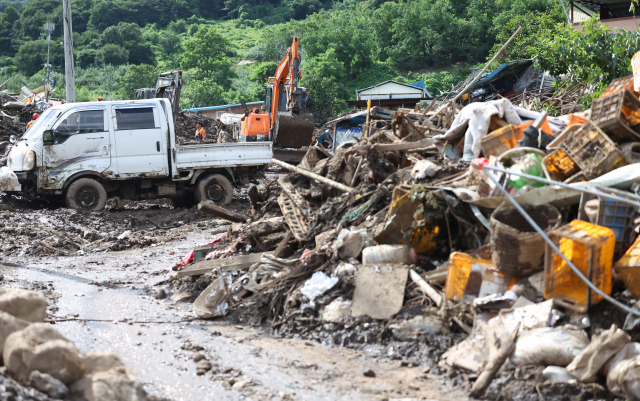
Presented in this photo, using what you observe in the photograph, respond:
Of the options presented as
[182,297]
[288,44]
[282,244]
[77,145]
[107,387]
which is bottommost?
[182,297]

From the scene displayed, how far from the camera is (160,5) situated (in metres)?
100

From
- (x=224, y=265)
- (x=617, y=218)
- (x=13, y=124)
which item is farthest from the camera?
(x=13, y=124)

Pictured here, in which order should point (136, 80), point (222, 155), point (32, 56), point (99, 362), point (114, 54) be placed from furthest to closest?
point (114, 54)
point (32, 56)
point (136, 80)
point (222, 155)
point (99, 362)

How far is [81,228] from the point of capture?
11.1 metres

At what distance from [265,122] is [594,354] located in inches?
594

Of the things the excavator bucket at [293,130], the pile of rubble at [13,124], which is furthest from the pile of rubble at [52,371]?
the pile of rubble at [13,124]

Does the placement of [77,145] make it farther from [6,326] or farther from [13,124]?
[13,124]

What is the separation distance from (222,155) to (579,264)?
9.71 m

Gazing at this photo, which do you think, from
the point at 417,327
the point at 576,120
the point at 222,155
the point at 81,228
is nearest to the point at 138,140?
the point at 222,155

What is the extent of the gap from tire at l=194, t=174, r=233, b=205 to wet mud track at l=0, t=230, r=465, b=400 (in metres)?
5.55

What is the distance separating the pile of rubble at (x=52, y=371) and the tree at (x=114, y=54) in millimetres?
78005

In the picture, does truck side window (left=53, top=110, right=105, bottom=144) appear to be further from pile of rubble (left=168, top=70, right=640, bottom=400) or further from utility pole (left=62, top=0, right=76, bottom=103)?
pile of rubble (left=168, top=70, right=640, bottom=400)

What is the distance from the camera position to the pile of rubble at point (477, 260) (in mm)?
4168

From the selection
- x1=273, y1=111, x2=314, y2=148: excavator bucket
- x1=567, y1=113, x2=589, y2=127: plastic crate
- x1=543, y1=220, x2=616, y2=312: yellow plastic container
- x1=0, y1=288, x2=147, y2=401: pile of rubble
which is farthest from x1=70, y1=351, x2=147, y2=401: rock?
x1=273, y1=111, x2=314, y2=148: excavator bucket
